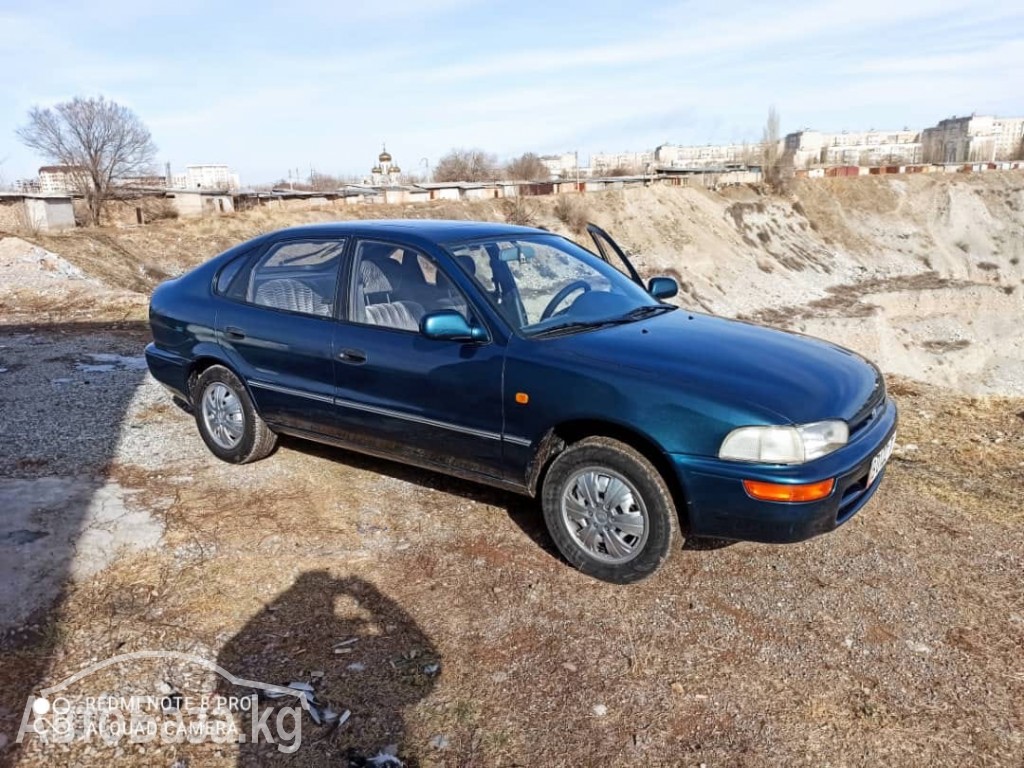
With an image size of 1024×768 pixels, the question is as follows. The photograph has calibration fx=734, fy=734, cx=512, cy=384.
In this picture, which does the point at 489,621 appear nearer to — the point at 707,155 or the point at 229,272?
the point at 229,272

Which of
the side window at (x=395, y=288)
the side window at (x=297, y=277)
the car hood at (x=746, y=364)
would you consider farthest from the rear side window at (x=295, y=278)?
the car hood at (x=746, y=364)

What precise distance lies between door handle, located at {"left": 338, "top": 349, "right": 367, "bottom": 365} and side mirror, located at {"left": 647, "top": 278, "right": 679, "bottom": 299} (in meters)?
1.95

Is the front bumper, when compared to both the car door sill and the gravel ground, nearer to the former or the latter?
the gravel ground

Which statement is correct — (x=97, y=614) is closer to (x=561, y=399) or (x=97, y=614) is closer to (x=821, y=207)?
(x=561, y=399)

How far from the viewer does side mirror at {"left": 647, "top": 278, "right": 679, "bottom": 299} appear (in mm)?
4930

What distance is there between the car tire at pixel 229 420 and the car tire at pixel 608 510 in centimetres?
225

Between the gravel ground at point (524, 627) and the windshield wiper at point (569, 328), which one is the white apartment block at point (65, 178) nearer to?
the gravel ground at point (524, 627)

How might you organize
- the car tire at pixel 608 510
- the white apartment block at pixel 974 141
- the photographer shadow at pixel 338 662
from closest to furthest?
the photographer shadow at pixel 338 662
the car tire at pixel 608 510
the white apartment block at pixel 974 141

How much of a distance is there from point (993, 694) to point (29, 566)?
4.37 m

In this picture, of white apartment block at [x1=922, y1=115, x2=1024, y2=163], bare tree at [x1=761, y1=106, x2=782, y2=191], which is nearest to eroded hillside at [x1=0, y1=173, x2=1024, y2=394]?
bare tree at [x1=761, y1=106, x2=782, y2=191]

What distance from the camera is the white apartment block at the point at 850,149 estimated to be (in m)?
65.2

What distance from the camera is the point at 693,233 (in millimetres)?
35125

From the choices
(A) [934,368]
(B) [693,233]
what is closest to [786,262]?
(B) [693,233]

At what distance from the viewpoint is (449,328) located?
12.2ft
